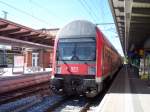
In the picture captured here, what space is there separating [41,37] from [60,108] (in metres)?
11.2

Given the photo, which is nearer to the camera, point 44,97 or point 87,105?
point 87,105

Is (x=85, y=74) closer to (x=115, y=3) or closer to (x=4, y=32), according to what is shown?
(x=115, y=3)

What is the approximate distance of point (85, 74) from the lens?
11.1 meters

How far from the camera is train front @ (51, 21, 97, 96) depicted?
11055mm

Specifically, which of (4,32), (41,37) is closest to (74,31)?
(4,32)

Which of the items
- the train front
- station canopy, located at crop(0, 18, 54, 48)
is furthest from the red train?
station canopy, located at crop(0, 18, 54, 48)

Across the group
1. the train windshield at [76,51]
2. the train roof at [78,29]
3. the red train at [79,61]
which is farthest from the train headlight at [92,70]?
the train roof at [78,29]

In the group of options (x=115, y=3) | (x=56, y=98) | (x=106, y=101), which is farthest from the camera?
(x=115, y=3)

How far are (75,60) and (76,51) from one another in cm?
37

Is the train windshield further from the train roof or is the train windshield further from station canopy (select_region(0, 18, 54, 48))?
station canopy (select_region(0, 18, 54, 48))

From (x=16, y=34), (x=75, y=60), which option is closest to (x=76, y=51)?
(x=75, y=60)

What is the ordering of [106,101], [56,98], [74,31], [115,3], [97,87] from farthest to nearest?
[115,3] < [56,98] < [74,31] < [97,87] < [106,101]

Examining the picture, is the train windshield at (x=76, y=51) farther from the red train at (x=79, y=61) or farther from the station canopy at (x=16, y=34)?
the station canopy at (x=16, y=34)

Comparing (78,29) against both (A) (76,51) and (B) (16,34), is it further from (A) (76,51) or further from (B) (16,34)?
(B) (16,34)
